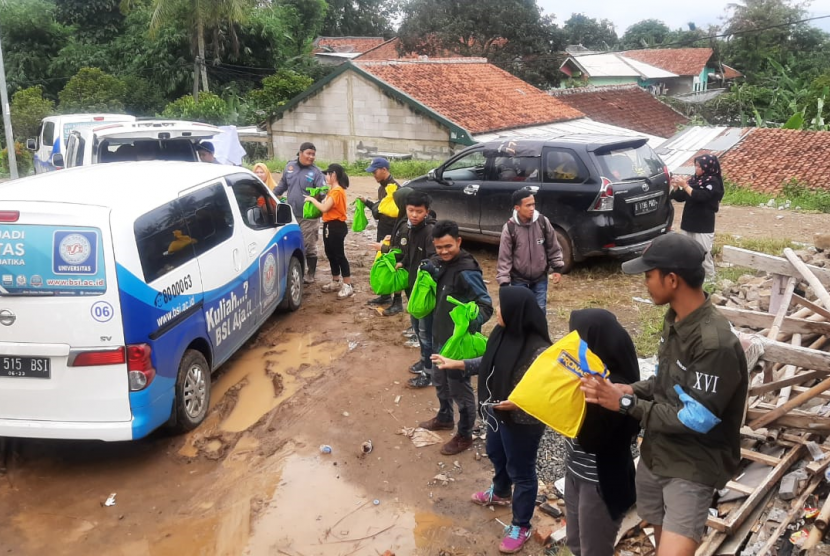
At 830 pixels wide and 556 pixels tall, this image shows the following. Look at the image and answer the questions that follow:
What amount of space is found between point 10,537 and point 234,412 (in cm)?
184

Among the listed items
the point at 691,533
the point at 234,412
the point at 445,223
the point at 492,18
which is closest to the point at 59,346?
the point at 234,412

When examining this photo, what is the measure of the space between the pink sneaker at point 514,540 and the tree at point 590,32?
6903cm

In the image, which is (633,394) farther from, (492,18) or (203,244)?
(492,18)

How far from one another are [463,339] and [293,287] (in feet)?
12.1

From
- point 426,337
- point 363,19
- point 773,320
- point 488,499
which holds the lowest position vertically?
point 488,499

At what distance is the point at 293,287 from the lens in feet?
25.5

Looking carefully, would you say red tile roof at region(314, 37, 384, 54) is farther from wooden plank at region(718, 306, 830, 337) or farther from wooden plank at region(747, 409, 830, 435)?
wooden plank at region(747, 409, 830, 435)

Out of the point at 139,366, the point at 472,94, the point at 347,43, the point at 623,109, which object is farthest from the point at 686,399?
the point at 347,43

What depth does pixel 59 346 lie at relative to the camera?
4398 millimetres

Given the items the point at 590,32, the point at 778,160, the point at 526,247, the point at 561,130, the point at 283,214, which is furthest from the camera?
the point at 590,32

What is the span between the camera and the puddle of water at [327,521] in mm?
4105

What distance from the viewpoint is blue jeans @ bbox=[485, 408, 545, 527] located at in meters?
3.74

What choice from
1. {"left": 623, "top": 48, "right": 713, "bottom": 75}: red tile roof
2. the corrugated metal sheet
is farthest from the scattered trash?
{"left": 623, "top": 48, "right": 713, "bottom": 75}: red tile roof

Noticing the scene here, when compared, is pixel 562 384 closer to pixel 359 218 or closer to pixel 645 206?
pixel 359 218
